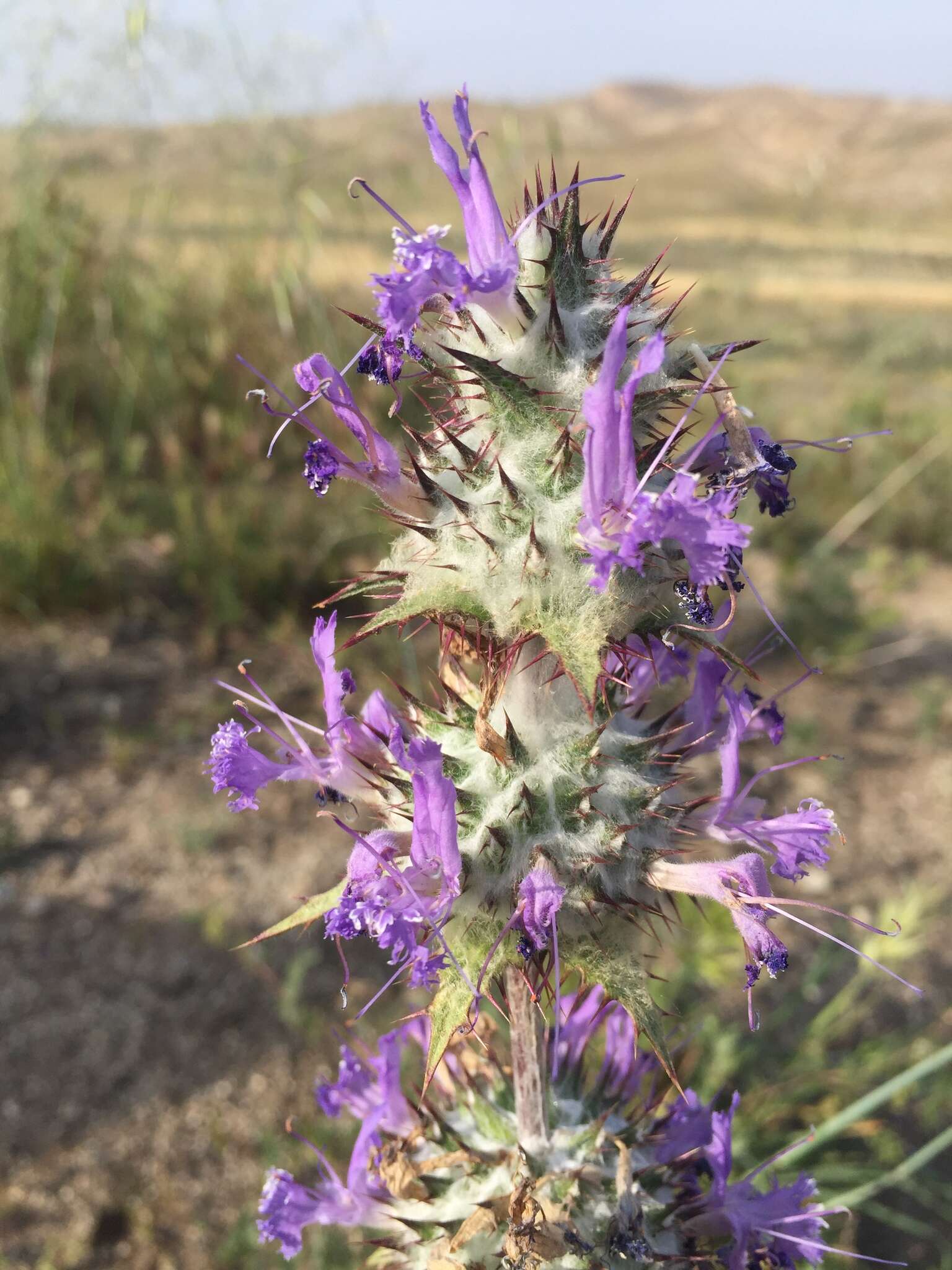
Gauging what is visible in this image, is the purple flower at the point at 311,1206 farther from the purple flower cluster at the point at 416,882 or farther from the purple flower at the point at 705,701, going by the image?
the purple flower at the point at 705,701

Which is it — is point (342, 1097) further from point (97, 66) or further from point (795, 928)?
point (97, 66)

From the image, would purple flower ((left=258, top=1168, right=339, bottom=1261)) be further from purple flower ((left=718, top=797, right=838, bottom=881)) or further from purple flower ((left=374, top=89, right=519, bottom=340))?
purple flower ((left=374, top=89, right=519, bottom=340))

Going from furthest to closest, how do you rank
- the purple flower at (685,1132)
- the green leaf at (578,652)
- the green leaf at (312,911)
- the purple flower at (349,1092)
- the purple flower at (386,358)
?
the purple flower at (349,1092)
the purple flower at (685,1132)
the green leaf at (312,911)
the purple flower at (386,358)
the green leaf at (578,652)

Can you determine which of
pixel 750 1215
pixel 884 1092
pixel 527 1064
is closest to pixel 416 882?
pixel 527 1064

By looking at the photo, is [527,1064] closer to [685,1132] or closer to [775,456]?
[685,1132]

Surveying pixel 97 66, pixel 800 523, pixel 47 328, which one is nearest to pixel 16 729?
pixel 47 328

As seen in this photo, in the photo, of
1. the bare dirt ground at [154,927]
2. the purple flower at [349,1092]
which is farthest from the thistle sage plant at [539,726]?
the bare dirt ground at [154,927]
